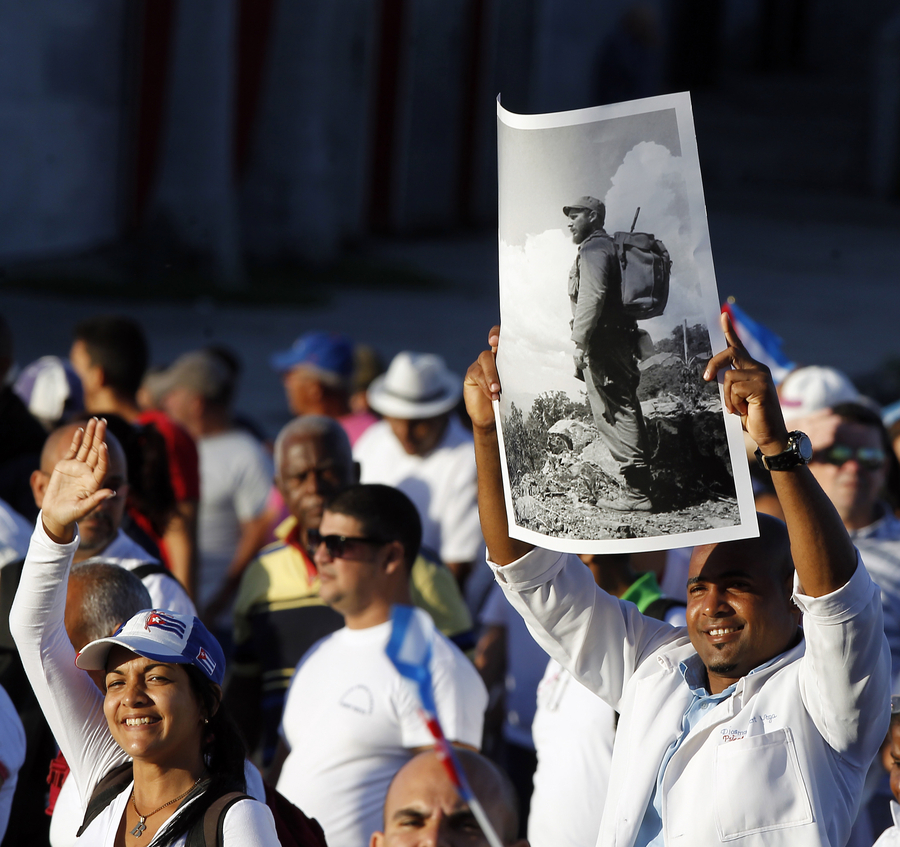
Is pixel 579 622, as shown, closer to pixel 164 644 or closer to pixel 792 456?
pixel 792 456

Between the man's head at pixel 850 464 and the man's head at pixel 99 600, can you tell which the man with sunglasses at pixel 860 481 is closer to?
the man's head at pixel 850 464

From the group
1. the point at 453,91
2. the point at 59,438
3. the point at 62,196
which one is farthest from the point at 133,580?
the point at 453,91

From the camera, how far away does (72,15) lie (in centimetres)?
1451

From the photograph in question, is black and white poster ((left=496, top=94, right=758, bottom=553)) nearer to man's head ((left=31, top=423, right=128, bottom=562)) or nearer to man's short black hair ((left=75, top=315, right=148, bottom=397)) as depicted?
man's head ((left=31, top=423, right=128, bottom=562))

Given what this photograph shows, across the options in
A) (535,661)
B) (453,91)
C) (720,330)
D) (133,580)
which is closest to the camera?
(720,330)

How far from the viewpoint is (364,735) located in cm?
347

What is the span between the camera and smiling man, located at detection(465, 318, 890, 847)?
2.19 metres

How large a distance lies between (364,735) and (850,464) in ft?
5.94

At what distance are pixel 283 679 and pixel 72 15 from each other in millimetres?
12198

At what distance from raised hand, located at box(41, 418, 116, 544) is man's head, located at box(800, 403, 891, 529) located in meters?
2.32

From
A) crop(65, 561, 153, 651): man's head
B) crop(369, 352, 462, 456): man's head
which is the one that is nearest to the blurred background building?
crop(369, 352, 462, 456): man's head

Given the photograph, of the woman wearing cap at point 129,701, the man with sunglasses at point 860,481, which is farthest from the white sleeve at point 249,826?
the man with sunglasses at point 860,481

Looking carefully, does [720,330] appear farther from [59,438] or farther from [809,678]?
[59,438]

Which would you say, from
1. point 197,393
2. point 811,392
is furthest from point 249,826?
point 197,393
